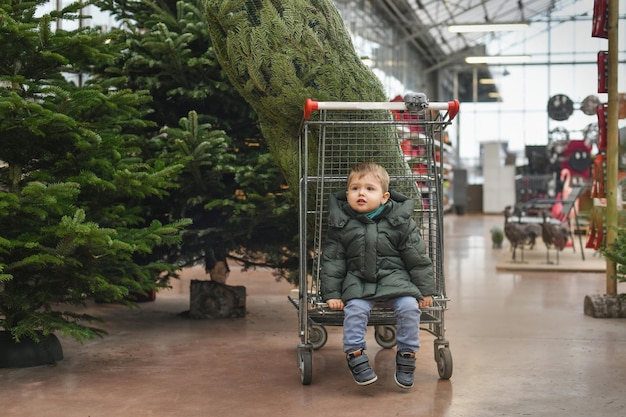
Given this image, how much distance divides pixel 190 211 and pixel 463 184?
34266 millimetres

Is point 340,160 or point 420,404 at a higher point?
point 340,160

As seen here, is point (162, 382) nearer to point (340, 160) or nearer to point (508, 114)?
point (340, 160)

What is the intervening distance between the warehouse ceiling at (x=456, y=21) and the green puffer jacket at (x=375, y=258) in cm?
2491

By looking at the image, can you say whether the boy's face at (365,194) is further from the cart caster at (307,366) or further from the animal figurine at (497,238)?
the animal figurine at (497,238)

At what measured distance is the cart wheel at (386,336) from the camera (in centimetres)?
587

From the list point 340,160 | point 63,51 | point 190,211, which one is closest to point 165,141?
point 190,211

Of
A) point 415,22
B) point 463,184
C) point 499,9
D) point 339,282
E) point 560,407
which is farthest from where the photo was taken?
point 463,184

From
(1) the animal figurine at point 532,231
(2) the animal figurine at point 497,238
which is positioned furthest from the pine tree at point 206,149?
(2) the animal figurine at point 497,238

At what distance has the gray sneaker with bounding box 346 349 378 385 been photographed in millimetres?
4387

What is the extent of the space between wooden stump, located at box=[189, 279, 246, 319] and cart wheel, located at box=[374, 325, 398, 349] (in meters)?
1.86

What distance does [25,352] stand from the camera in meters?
5.16

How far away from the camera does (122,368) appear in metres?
5.14

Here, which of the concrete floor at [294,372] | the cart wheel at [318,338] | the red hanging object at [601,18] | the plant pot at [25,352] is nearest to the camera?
the concrete floor at [294,372]

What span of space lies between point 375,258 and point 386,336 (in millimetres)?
1503
